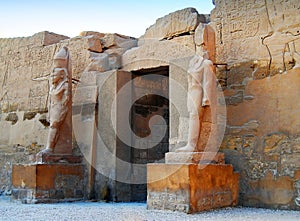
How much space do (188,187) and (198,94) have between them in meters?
1.07

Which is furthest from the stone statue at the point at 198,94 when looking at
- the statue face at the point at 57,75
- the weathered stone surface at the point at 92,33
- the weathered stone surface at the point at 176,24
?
the weathered stone surface at the point at 92,33

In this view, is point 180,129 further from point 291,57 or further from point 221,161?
point 291,57

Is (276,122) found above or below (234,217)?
above

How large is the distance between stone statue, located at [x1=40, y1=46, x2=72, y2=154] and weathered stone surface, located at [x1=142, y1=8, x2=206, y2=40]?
1374 millimetres

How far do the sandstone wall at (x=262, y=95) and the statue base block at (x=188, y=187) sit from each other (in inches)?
15.4

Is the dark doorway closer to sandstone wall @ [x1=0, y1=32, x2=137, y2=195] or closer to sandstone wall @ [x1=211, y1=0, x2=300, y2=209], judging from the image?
sandstone wall @ [x1=0, y1=32, x2=137, y2=195]

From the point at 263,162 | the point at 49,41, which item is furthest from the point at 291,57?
the point at 49,41

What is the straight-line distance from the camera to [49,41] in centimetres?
817

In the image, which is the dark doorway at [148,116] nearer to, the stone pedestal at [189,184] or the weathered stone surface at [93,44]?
the weathered stone surface at [93,44]

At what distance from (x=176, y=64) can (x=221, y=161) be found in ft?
4.36

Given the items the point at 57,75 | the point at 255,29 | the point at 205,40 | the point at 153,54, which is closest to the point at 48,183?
the point at 57,75

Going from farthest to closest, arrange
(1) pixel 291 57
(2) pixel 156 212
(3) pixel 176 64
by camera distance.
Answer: (3) pixel 176 64, (1) pixel 291 57, (2) pixel 156 212

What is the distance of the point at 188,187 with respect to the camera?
489 centimetres

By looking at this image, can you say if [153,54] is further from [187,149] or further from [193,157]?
[193,157]
